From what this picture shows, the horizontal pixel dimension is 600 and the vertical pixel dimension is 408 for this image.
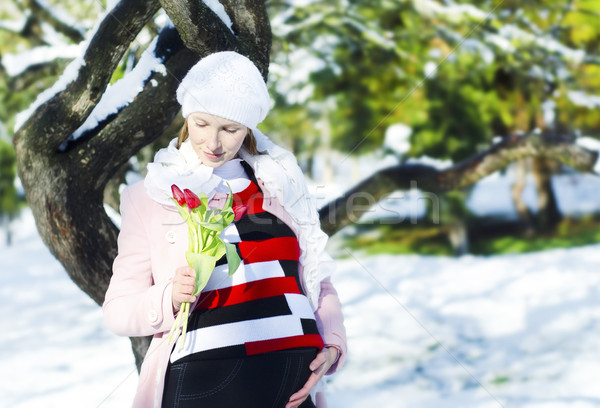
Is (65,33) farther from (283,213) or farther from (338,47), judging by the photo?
(338,47)

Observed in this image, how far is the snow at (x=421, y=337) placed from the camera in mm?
4242

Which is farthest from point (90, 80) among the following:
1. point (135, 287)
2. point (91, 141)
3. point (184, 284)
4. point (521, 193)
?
point (521, 193)

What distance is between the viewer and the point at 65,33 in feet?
14.7

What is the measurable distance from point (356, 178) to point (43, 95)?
9069mm

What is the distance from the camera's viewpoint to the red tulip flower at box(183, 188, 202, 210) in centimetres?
131

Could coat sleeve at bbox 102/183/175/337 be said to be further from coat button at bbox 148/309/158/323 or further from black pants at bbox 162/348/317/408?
black pants at bbox 162/348/317/408

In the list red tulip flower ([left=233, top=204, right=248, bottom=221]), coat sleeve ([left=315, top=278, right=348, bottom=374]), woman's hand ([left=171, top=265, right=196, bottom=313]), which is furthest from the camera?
coat sleeve ([left=315, top=278, right=348, bottom=374])

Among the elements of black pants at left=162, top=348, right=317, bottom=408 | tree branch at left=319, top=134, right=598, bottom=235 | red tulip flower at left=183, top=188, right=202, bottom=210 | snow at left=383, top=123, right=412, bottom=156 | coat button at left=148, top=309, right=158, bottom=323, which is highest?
red tulip flower at left=183, top=188, right=202, bottom=210

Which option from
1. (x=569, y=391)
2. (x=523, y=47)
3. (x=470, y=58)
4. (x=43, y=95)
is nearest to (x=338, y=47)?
(x=470, y=58)

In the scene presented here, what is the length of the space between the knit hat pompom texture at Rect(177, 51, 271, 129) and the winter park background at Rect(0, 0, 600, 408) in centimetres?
52

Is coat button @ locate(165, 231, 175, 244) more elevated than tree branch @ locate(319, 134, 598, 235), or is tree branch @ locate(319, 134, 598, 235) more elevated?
coat button @ locate(165, 231, 175, 244)

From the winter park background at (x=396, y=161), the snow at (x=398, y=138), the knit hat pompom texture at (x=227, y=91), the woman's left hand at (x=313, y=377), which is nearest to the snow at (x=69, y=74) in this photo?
the winter park background at (x=396, y=161)

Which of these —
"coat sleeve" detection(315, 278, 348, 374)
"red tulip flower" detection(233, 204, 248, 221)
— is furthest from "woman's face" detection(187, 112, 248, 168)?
"coat sleeve" detection(315, 278, 348, 374)

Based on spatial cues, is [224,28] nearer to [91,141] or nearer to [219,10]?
[219,10]
